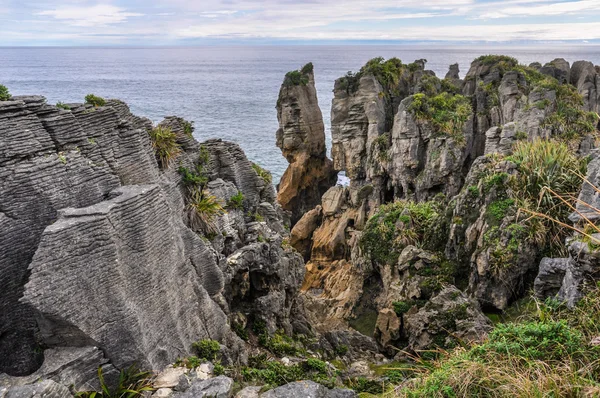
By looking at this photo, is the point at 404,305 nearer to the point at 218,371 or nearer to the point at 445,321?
the point at 445,321

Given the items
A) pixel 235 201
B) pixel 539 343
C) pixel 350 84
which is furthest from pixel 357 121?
pixel 539 343

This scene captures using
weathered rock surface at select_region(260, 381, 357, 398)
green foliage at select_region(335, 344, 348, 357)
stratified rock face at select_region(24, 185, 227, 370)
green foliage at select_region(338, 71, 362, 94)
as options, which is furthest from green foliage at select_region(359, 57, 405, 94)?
weathered rock surface at select_region(260, 381, 357, 398)

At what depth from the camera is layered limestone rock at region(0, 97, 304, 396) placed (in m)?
10.2

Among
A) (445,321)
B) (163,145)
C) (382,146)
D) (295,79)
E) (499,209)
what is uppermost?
(295,79)

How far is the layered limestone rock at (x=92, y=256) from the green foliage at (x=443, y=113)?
2195cm

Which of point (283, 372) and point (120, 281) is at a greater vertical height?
point (120, 281)

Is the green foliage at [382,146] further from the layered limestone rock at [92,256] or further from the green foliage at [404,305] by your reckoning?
the layered limestone rock at [92,256]

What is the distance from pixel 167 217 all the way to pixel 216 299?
444 centimetres

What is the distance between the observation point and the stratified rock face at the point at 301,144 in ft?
146

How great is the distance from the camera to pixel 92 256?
10.5m

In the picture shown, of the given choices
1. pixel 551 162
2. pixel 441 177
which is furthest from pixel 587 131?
pixel 551 162

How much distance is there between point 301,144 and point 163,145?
100 feet

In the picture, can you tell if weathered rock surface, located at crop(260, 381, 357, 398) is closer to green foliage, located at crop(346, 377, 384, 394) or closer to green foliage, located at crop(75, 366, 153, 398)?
green foliage, located at crop(75, 366, 153, 398)

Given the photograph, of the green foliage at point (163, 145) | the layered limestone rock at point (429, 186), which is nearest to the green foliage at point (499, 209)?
the layered limestone rock at point (429, 186)
